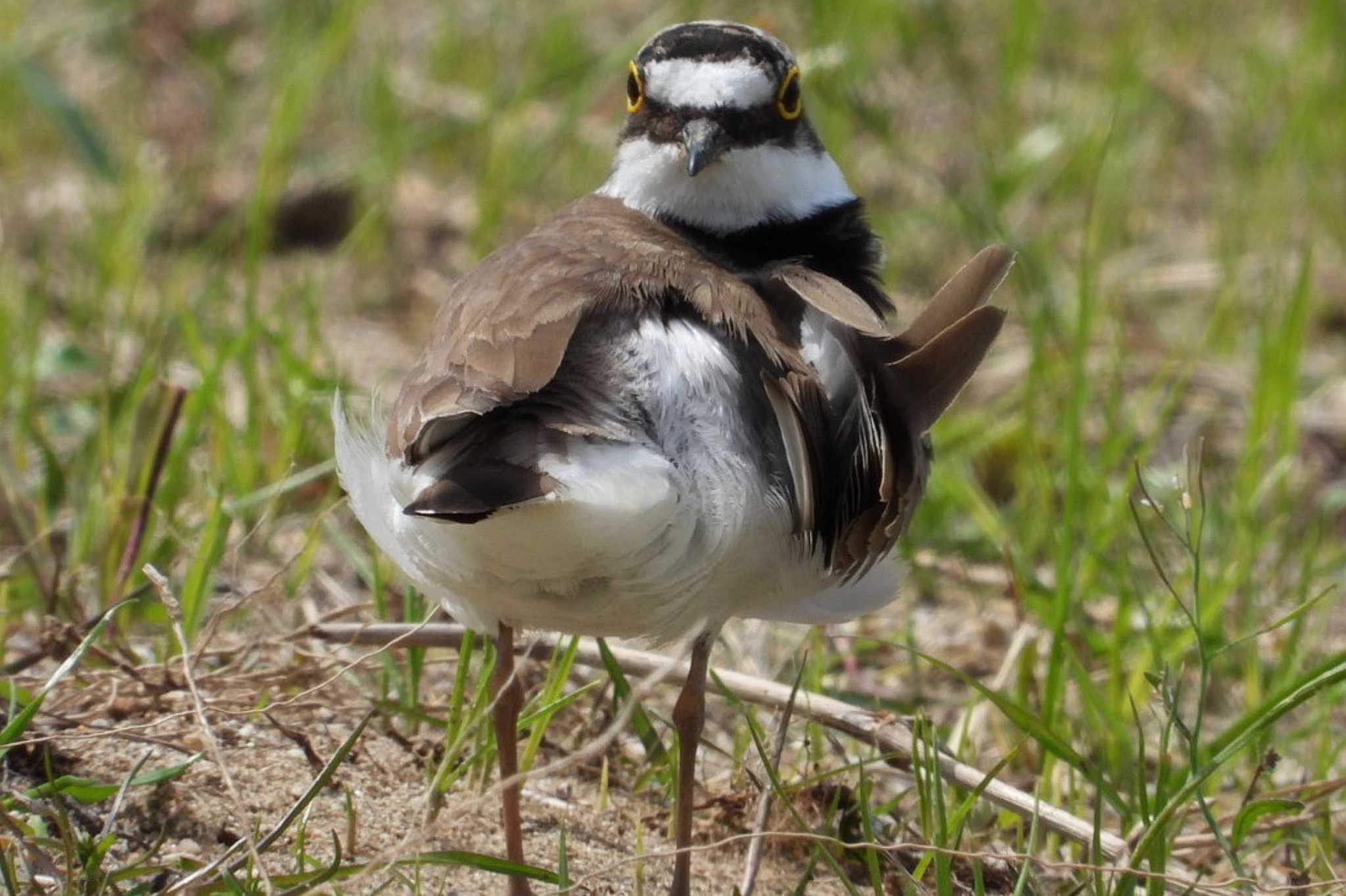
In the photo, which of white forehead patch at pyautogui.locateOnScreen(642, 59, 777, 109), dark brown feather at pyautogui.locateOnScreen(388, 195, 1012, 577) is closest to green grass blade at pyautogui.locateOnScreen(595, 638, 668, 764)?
dark brown feather at pyautogui.locateOnScreen(388, 195, 1012, 577)

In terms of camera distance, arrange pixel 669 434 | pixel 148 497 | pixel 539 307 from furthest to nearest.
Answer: pixel 148 497, pixel 539 307, pixel 669 434

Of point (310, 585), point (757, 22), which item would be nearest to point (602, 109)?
point (757, 22)

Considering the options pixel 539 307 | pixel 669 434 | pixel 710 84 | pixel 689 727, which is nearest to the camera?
pixel 669 434

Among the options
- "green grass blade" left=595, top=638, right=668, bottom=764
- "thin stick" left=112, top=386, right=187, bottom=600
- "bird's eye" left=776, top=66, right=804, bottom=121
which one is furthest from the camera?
"thin stick" left=112, top=386, right=187, bottom=600

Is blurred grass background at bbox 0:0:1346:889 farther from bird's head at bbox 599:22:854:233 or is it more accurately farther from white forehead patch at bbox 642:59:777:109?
white forehead patch at bbox 642:59:777:109

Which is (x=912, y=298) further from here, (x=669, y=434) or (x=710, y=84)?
(x=669, y=434)

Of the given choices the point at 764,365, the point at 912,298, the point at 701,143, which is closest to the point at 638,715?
the point at 764,365

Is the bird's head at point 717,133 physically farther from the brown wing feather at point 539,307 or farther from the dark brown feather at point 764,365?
the dark brown feather at point 764,365
